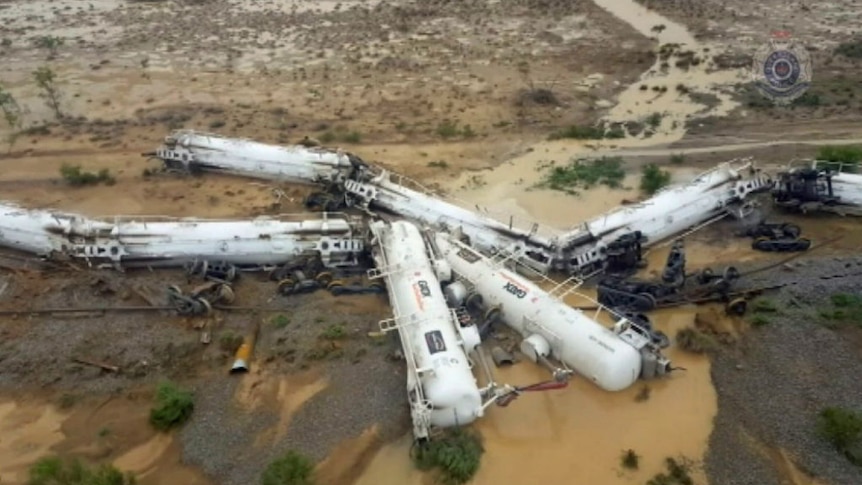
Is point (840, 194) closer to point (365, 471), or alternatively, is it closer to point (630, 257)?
point (630, 257)

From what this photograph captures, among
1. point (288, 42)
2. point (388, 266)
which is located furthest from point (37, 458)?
point (288, 42)

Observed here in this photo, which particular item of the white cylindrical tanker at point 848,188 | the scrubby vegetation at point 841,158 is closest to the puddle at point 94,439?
the white cylindrical tanker at point 848,188

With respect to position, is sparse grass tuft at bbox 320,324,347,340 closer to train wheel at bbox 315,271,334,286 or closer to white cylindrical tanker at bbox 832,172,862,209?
train wheel at bbox 315,271,334,286

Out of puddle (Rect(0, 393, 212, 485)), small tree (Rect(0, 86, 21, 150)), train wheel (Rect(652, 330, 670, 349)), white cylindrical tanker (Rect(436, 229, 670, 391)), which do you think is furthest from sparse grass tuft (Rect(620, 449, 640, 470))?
small tree (Rect(0, 86, 21, 150))

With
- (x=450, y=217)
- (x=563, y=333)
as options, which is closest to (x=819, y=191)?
(x=563, y=333)

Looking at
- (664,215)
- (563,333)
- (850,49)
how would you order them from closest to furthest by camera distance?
(563,333) → (664,215) → (850,49)

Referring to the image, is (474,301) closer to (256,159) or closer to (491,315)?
(491,315)
